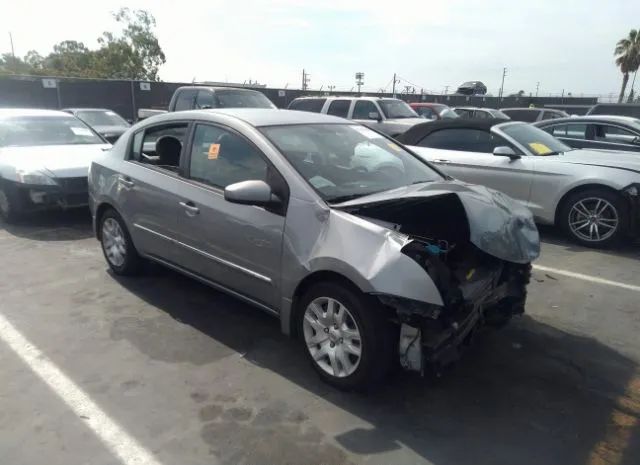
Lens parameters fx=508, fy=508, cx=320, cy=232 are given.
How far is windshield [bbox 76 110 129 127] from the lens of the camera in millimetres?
12688

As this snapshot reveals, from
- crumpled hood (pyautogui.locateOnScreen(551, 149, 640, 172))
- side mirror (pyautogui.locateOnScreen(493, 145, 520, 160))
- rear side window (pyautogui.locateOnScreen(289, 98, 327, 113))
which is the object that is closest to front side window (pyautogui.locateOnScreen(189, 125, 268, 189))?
side mirror (pyautogui.locateOnScreen(493, 145, 520, 160))

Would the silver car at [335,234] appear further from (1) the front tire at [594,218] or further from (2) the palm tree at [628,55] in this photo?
(2) the palm tree at [628,55]

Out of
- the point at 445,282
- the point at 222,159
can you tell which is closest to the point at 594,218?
the point at 445,282

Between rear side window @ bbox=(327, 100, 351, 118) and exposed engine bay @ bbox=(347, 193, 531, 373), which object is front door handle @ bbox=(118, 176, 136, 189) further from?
rear side window @ bbox=(327, 100, 351, 118)

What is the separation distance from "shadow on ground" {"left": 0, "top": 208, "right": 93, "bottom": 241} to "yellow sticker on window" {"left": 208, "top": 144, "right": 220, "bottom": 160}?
3566mm

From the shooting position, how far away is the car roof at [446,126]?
288 inches

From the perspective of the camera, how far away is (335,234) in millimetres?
3111

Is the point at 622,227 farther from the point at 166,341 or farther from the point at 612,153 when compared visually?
the point at 166,341

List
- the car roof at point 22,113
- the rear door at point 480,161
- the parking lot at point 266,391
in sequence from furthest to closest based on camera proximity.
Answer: the car roof at point 22,113
the rear door at point 480,161
the parking lot at point 266,391

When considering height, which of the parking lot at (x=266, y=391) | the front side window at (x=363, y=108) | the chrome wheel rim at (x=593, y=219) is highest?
the front side window at (x=363, y=108)

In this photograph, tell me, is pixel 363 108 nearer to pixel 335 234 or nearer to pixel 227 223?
pixel 227 223

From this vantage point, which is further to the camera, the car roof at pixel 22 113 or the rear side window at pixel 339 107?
the rear side window at pixel 339 107

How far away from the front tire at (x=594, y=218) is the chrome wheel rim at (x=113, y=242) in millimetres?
5325

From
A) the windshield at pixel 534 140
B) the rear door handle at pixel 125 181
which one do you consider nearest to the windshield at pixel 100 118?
the rear door handle at pixel 125 181
